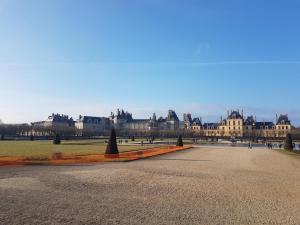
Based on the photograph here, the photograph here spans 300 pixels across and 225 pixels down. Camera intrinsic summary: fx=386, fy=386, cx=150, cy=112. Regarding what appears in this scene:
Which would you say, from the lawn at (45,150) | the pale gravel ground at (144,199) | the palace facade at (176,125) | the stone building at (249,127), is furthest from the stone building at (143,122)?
the pale gravel ground at (144,199)

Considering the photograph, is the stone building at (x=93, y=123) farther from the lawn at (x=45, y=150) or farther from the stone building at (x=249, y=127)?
the lawn at (x=45, y=150)

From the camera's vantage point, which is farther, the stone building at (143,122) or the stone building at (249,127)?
the stone building at (143,122)

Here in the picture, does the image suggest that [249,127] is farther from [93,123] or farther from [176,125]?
[93,123]

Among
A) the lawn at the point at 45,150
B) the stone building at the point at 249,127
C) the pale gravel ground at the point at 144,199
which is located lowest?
Answer: the pale gravel ground at the point at 144,199

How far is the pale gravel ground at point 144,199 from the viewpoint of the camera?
27.8 ft

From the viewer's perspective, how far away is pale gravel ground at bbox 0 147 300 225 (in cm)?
847

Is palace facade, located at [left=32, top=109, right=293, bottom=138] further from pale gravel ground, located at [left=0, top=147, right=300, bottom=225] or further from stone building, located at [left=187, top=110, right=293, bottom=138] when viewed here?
pale gravel ground, located at [left=0, top=147, right=300, bottom=225]

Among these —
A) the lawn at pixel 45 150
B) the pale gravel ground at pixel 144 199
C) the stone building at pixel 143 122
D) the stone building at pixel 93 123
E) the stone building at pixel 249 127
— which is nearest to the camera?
the pale gravel ground at pixel 144 199

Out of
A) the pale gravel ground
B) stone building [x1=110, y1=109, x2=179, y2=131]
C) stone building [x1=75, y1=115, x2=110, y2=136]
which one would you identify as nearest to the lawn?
the pale gravel ground

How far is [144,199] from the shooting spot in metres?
10.7

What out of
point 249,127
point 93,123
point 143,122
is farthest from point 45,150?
point 143,122

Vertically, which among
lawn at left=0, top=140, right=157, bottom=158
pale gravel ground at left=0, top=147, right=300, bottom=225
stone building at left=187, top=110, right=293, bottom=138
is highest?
stone building at left=187, top=110, right=293, bottom=138

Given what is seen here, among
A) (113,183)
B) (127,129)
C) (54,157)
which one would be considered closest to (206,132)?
(127,129)

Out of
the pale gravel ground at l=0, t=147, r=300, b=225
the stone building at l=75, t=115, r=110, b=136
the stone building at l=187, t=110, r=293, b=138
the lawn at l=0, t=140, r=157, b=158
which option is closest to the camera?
the pale gravel ground at l=0, t=147, r=300, b=225
